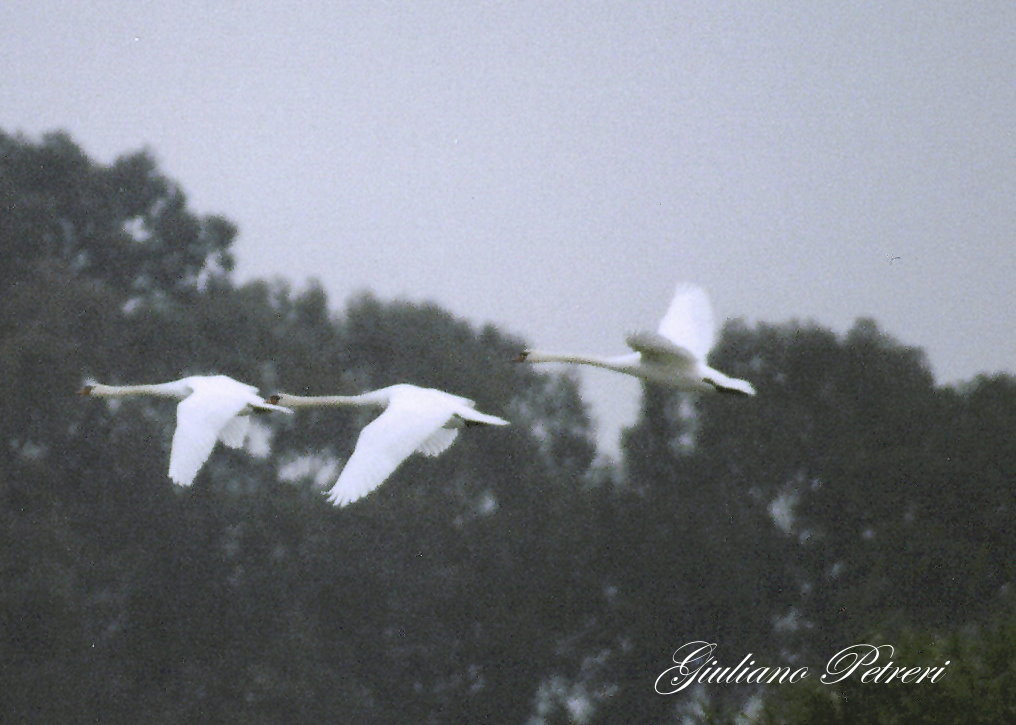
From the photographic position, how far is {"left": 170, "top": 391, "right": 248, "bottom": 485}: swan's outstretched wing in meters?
20.0

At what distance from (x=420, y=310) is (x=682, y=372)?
35.4 meters

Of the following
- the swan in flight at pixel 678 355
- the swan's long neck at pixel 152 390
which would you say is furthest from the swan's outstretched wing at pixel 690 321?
the swan's long neck at pixel 152 390

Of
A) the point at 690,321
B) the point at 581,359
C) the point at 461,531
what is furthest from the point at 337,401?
the point at 461,531

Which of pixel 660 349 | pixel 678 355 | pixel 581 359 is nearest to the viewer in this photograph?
pixel 660 349

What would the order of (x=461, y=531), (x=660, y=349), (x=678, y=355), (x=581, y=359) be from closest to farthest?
1. (x=660, y=349)
2. (x=678, y=355)
3. (x=581, y=359)
4. (x=461, y=531)

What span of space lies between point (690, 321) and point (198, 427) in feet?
18.6

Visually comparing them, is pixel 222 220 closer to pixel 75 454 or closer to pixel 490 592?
pixel 75 454

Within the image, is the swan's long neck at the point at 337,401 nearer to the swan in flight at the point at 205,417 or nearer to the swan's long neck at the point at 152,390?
the swan in flight at the point at 205,417

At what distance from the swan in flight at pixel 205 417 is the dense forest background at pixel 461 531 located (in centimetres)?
2630

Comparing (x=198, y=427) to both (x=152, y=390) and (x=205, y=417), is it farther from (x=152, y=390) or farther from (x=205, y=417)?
(x=152, y=390)

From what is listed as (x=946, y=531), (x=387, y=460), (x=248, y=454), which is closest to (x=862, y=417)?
(x=946, y=531)

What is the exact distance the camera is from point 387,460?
18.6 metres

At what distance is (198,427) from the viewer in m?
20.8

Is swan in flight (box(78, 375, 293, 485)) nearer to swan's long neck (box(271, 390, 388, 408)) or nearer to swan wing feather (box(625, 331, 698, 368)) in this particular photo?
swan's long neck (box(271, 390, 388, 408))
